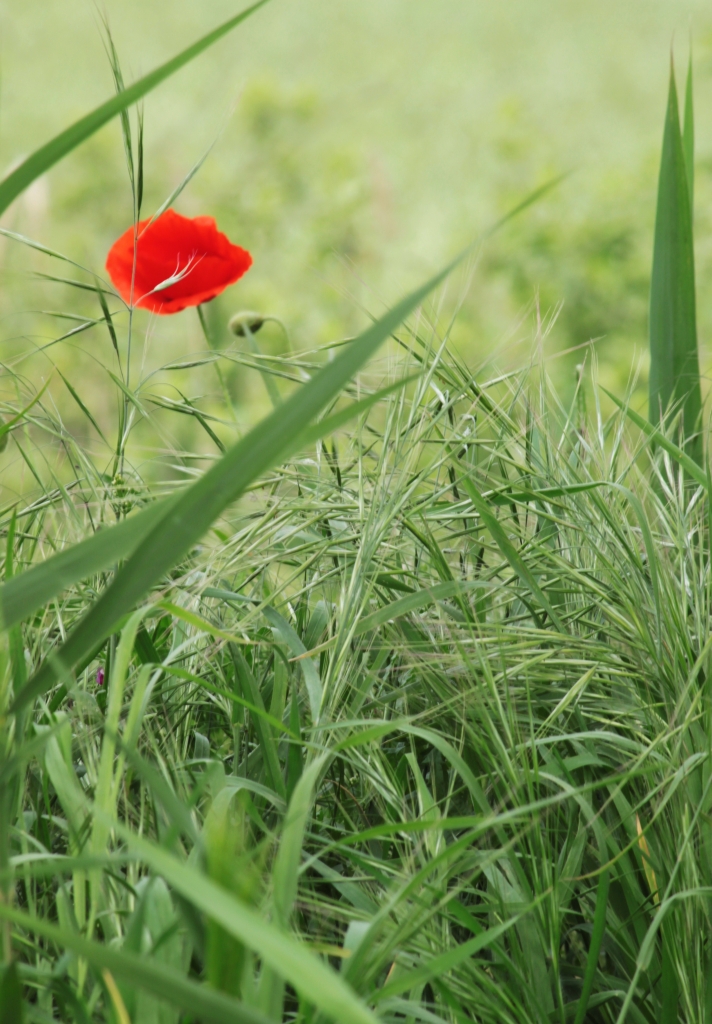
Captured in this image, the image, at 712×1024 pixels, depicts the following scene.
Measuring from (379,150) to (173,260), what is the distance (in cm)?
289

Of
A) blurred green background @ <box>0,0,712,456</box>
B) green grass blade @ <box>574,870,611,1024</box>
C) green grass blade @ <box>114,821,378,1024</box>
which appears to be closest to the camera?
green grass blade @ <box>114,821,378,1024</box>

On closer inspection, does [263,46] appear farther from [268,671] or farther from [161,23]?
[268,671]

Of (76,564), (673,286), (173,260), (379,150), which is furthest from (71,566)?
(379,150)

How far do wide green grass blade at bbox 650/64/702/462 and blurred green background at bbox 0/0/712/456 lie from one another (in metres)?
1.34

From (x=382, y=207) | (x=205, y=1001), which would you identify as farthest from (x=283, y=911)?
(x=382, y=207)

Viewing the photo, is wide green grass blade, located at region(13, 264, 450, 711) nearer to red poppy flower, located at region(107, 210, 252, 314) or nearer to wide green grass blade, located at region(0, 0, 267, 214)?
wide green grass blade, located at region(0, 0, 267, 214)

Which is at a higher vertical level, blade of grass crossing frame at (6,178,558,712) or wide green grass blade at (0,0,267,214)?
wide green grass blade at (0,0,267,214)

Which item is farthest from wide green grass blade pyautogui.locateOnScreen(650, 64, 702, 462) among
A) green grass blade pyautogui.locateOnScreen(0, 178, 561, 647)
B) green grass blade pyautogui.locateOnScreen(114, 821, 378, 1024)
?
green grass blade pyautogui.locateOnScreen(114, 821, 378, 1024)

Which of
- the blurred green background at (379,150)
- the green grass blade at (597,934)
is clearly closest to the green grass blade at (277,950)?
the green grass blade at (597,934)

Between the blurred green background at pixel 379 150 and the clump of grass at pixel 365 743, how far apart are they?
1.66 metres

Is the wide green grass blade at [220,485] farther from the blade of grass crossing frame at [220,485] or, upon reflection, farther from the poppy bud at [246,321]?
the poppy bud at [246,321]

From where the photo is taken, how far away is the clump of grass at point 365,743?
0.86 feet

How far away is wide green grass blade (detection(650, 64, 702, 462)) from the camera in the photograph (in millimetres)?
649

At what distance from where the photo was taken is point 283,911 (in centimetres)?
26
